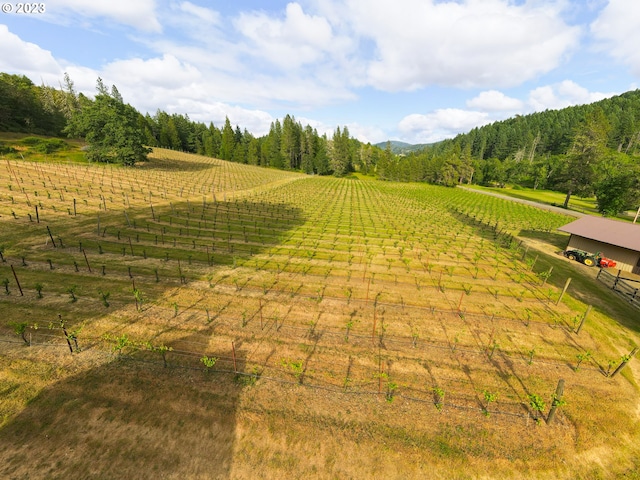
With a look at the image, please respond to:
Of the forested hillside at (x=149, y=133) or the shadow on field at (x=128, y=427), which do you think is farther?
the forested hillside at (x=149, y=133)

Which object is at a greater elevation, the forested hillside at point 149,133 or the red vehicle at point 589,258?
the forested hillside at point 149,133

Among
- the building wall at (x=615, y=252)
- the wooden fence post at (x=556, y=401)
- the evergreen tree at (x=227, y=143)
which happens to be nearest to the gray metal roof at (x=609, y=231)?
the building wall at (x=615, y=252)

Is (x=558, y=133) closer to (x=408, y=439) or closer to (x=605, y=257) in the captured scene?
(x=605, y=257)

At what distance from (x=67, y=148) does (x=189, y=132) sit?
66721 mm

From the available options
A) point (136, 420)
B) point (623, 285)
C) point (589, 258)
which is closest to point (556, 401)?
point (136, 420)

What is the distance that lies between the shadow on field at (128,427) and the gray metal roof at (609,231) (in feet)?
121

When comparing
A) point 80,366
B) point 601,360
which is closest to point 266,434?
point 80,366

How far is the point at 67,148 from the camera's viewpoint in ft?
234

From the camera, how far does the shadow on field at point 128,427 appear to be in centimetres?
791

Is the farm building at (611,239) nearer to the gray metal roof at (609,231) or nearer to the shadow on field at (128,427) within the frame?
the gray metal roof at (609,231)

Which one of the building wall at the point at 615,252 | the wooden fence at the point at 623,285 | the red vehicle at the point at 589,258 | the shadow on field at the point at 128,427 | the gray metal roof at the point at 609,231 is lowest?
the shadow on field at the point at 128,427

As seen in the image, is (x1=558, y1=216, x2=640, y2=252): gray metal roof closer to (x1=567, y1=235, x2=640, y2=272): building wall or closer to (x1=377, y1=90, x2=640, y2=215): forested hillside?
(x1=567, y1=235, x2=640, y2=272): building wall

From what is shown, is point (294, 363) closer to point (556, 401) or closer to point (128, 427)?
point (128, 427)

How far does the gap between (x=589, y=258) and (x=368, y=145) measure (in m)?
141
